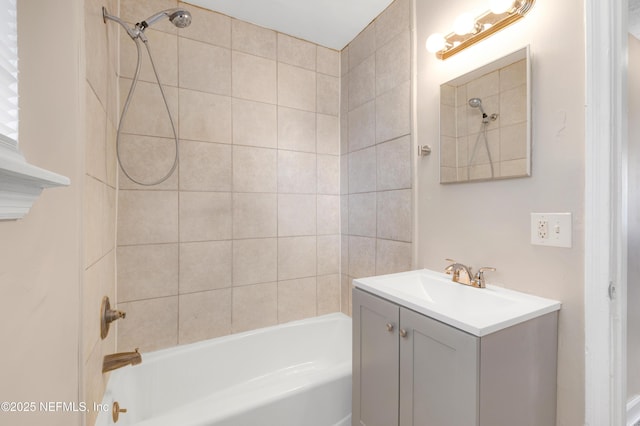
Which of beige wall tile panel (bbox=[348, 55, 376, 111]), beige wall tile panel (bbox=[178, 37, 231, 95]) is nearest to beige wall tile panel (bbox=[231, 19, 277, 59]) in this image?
beige wall tile panel (bbox=[178, 37, 231, 95])

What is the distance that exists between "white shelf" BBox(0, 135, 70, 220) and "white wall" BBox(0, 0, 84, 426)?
5 centimetres

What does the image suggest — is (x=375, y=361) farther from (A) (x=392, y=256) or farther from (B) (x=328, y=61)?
(B) (x=328, y=61)

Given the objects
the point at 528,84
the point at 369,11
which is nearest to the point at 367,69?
the point at 369,11

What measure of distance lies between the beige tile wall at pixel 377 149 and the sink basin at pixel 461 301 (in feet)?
0.88

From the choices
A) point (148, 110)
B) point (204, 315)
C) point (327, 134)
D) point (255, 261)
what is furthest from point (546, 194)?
point (148, 110)

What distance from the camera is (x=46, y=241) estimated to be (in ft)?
2.13

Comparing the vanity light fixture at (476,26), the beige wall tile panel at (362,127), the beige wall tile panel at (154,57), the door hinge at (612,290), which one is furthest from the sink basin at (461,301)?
the beige wall tile panel at (154,57)

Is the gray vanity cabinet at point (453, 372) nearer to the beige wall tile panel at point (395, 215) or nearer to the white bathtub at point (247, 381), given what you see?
the white bathtub at point (247, 381)

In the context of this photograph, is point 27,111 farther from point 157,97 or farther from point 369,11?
point 369,11

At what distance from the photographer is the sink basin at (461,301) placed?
2.67 feet

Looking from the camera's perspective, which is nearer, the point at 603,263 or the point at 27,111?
the point at 27,111

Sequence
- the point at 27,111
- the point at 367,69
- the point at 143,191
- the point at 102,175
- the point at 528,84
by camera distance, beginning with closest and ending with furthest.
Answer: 1. the point at 27,111
2. the point at 528,84
3. the point at 102,175
4. the point at 143,191
5. the point at 367,69

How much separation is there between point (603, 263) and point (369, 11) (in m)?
1.78

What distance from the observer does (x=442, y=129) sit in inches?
53.7
